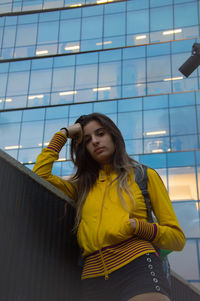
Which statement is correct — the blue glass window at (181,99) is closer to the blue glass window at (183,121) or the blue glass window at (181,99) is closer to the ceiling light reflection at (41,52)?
the blue glass window at (183,121)

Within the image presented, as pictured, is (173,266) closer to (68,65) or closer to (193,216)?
(193,216)

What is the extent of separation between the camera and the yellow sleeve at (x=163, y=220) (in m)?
2.44

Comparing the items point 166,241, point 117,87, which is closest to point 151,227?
point 166,241

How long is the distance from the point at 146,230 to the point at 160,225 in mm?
223

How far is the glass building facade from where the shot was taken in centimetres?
2206

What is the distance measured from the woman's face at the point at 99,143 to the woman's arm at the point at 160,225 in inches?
15.0

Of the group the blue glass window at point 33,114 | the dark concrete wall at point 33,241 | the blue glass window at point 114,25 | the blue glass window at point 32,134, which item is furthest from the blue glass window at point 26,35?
the dark concrete wall at point 33,241

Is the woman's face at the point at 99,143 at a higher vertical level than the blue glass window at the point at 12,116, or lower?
lower

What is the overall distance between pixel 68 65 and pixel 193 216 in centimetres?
1157

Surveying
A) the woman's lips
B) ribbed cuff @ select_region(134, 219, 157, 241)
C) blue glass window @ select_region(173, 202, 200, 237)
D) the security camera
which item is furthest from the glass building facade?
ribbed cuff @ select_region(134, 219, 157, 241)

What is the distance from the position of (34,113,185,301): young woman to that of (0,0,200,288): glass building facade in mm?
18327

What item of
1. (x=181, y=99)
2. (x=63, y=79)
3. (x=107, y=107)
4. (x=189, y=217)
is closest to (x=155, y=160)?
(x=189, y=217)

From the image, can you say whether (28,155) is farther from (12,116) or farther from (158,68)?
(158,68)

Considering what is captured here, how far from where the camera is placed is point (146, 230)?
92.7 inches
